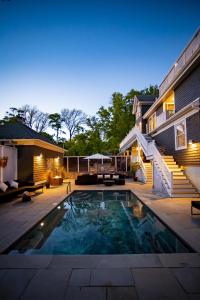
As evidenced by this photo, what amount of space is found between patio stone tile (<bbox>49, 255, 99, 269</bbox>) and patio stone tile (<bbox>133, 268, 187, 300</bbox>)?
0.78 meters

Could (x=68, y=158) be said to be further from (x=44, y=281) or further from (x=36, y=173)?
(x=44, y=281)

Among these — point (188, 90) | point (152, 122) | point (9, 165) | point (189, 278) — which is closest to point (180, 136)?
point (188, 90)

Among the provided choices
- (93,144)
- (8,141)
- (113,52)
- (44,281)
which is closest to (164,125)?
(113,52)

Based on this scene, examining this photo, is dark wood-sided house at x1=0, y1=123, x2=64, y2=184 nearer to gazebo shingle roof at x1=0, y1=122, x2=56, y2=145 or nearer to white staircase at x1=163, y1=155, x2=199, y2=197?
gazebo shingle roof at x1=0, y1=122, x2=56, y2=145

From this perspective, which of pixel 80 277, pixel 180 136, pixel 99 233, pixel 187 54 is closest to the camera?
pixel 80 277

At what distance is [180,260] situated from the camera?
344 centimetres

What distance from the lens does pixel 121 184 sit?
15.5 meters

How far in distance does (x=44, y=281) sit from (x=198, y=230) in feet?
12.5

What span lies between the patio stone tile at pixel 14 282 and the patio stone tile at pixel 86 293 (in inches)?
25.5

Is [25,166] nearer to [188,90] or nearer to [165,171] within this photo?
[165,171]

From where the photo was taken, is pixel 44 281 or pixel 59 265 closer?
pixel 44 281

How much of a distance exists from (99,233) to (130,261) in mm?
2136

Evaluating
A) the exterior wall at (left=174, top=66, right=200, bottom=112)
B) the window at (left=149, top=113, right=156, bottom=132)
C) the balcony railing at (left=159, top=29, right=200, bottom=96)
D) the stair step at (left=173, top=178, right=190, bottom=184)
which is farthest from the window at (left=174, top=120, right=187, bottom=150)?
the window at (left=149, top=113, right=156, bottom=132)

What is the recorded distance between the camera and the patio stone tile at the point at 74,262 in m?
3.28
